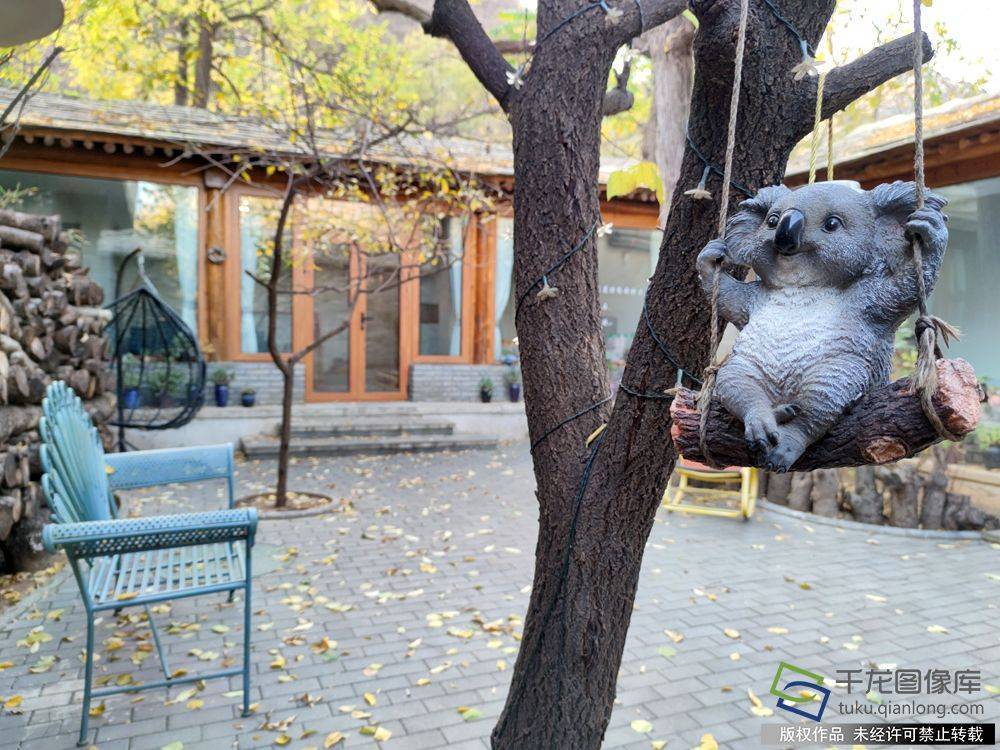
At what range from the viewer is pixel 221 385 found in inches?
380

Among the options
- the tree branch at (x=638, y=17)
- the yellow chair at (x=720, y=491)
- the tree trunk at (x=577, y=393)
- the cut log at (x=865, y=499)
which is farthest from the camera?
the cut log at (x=865, y=499)

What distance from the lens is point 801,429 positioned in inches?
43.3

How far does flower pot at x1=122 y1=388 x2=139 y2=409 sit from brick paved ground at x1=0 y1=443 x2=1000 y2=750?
3.07m

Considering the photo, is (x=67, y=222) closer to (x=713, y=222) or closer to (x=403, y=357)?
(x=403, y=357)

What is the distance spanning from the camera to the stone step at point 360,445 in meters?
8.91

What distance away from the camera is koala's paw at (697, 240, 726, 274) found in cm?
130

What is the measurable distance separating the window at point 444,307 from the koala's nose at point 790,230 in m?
10.3

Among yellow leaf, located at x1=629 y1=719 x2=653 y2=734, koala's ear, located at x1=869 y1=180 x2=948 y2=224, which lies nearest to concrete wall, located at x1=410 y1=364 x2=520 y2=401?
yellow leaf, located at x1=629 y1=719 x2=653 y2=734

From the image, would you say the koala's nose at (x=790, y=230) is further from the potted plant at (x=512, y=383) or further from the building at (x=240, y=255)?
the potted plant at (x=512, y=383)

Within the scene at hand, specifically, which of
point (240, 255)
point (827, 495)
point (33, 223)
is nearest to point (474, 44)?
point (33, 223)

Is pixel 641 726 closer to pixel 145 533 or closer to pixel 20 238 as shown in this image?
pixel 145 533

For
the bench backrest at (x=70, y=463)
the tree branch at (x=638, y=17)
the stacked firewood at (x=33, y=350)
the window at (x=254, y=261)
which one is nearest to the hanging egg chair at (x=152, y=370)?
the window at (x=254, y=261)
